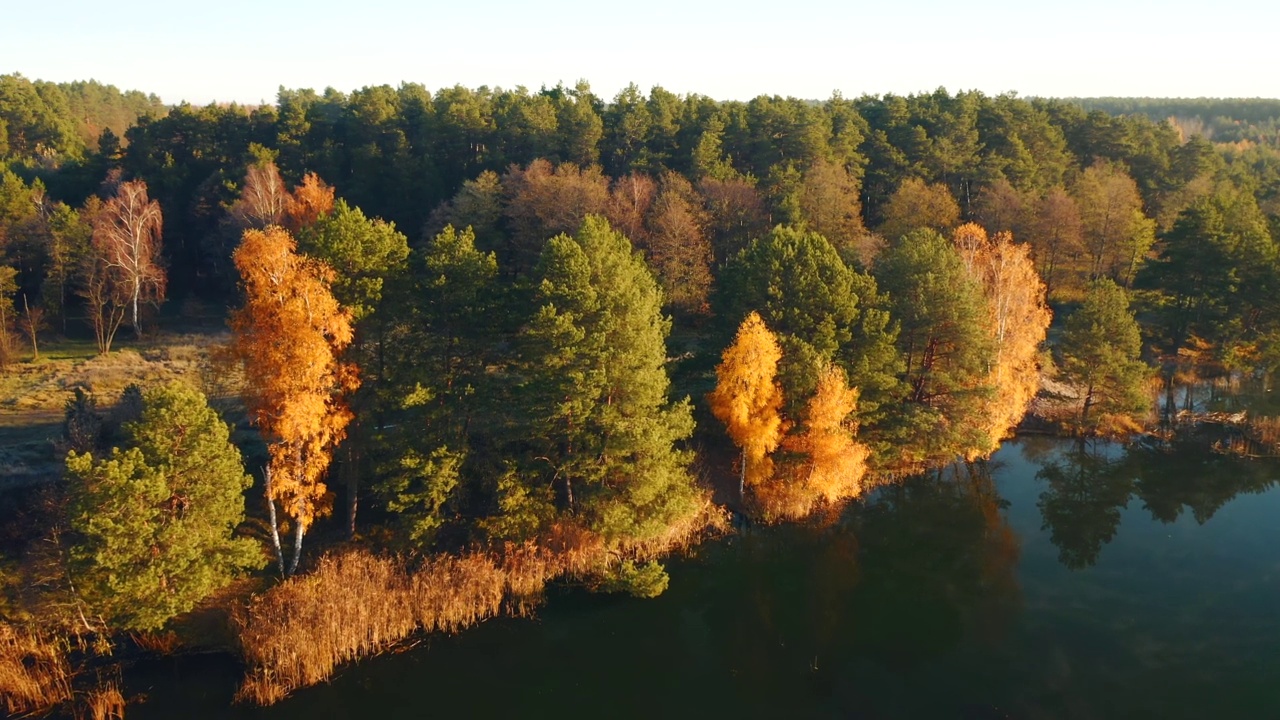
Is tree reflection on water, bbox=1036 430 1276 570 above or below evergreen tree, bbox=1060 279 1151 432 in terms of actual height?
below

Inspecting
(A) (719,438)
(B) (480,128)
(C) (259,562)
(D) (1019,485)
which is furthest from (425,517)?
(B) (480,128)

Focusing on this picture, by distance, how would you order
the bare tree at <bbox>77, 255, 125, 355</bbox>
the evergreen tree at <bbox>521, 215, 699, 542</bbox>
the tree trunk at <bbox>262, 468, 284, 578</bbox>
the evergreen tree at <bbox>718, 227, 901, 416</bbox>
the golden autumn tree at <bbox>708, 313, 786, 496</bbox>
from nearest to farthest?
the tree trunk at <bbox>262, 468, 284, 578</bbox>
the evergreen tree at <bbox>521, 215, 699, 542</bbox>
the golden autumn tree at <bbox>708, 313, 786, 496</bbox>
the evergreen tree at <bbox>718, 227, 901, 416</bbox>
the bare tree at <bbox>77, 255, 125, 355</bbox>

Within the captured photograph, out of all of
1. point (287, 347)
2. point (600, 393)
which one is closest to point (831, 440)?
point (600, 393)

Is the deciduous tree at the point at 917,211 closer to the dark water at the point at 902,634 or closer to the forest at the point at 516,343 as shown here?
the forest at the point at 516,343

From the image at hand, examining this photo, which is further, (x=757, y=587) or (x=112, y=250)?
(x=112, y=250)

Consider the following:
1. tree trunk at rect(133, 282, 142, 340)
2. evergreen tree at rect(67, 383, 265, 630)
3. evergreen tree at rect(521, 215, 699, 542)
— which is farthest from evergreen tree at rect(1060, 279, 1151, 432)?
tree trunk at rect(133, 282, 142, 340)

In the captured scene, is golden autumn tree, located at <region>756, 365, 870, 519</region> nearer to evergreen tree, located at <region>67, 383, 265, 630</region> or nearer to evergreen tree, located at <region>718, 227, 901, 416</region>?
evergreen tree, located at <region>718, 227, 901, 416</region>

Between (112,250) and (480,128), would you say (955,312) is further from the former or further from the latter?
(112,250)
